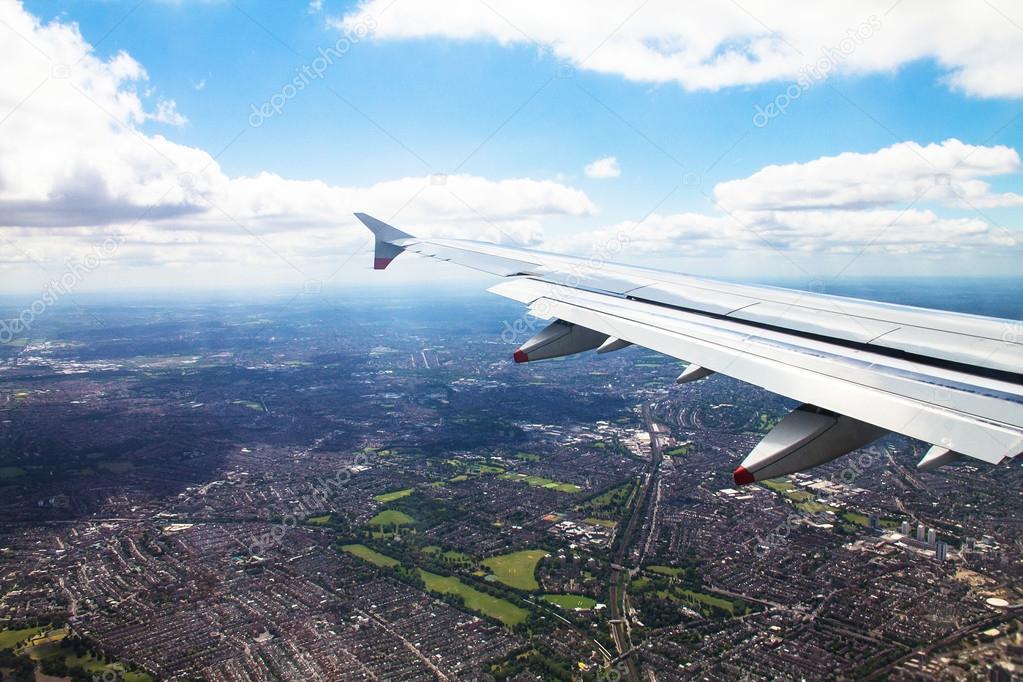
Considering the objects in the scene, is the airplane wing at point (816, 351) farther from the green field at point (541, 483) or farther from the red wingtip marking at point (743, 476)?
the green field at point (541, 483)

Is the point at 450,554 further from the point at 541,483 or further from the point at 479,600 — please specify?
the point at 541,483

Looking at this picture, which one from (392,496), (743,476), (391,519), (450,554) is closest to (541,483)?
(392,496)

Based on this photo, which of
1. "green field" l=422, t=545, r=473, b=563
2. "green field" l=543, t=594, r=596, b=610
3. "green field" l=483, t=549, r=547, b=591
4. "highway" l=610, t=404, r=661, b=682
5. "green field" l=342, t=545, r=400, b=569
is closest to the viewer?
"highway" l=610, t=404, r=661, b=682

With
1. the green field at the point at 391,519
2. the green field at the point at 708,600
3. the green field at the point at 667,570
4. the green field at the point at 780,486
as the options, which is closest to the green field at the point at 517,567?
the green field at the point at 667,570

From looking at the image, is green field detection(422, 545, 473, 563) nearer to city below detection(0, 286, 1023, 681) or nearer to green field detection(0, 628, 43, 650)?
city below detection(0, 286, 1023, 681)

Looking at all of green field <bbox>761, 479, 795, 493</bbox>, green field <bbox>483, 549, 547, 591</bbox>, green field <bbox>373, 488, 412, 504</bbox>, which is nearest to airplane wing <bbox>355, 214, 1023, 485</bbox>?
green field <bbox>483, 549, 547, 591</bbox>

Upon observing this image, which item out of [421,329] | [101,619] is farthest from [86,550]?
[421,329]
